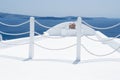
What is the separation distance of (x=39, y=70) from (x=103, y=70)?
3.20 feet

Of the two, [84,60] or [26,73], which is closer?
[26,73]

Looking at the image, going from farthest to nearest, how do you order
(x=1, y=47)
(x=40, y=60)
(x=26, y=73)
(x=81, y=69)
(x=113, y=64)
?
(x=1, y=47) → (x=40, y=60) → (x=113, y=64) → (x=81, y=69) → (x=26, y=73)

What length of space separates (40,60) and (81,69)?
910 millimetres

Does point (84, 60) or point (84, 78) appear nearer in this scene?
point (84, 78)

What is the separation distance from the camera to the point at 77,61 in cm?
385

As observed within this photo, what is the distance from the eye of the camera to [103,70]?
328cm

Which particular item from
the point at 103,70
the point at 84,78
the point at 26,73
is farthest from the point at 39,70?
the point at 103,70

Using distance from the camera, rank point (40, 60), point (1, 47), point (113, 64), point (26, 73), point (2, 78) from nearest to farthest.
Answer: point (2, 78), point (26, 73), point (113, 64), point (40, 60), point (1, 47)

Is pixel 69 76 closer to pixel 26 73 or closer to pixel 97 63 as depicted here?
pixel 26 73

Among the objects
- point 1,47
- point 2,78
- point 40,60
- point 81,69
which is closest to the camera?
point 2,78

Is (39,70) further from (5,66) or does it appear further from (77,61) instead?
(77,61)

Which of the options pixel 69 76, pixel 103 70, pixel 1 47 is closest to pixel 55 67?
pixel 69 76

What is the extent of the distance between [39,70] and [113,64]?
1.30m

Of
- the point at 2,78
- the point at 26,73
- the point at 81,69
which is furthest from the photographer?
the point at 81,69
